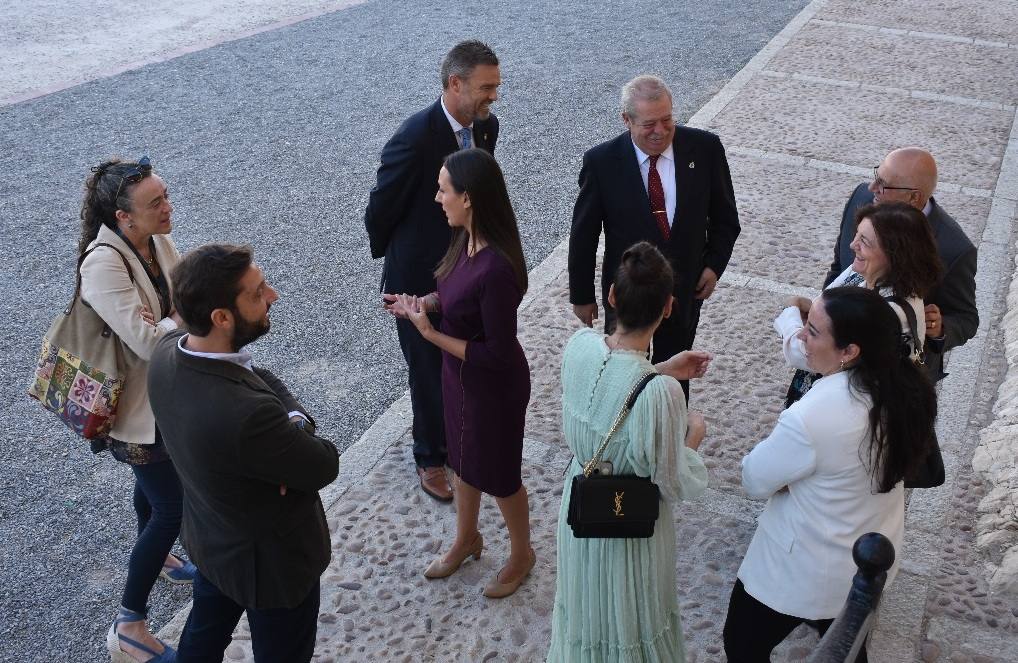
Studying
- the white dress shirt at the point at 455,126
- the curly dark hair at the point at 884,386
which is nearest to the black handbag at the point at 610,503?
the curly dark hair at the point at 884,386

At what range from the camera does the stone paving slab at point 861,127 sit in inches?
384

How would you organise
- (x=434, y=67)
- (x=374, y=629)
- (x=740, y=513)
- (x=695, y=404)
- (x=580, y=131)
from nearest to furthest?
(x=374, y=629)
(x=740, y=513)
(x=695, y=404)
(x=580, y=131)
(x=434, y=67)

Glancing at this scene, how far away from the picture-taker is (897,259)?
12.2 feet

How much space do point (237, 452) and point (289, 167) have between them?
22.5 ft

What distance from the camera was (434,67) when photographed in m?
12.4

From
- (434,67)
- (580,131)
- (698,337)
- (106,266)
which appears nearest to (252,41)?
(434,67)

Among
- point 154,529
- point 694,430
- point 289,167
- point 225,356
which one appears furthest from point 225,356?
point 289,167

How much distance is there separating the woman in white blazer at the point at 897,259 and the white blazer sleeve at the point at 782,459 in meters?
0.56

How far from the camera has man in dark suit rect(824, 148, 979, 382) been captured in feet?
13.9

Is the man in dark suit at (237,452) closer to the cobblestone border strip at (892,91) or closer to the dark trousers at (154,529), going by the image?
the dark trousers at (154,529)

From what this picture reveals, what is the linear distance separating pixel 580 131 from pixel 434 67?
2.81 meters

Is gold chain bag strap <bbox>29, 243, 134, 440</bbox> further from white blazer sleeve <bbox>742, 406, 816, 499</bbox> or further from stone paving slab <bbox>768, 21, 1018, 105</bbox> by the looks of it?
stone paving slab <bbox>768, 21, 1018, 105</bbox>

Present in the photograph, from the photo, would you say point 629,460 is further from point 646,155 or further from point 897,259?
point 646,155

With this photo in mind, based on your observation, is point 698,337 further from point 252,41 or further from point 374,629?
point 252,41
